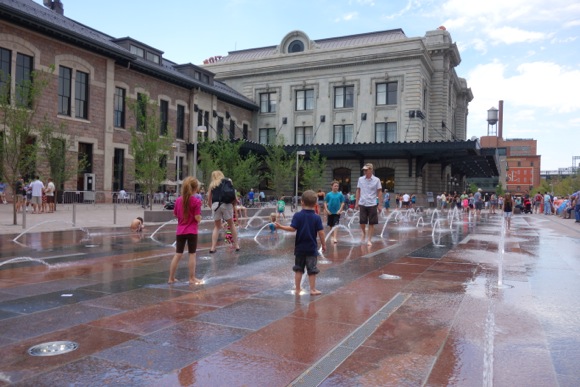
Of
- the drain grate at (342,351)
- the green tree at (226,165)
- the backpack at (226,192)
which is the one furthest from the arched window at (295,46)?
the drain grate at (342,351)

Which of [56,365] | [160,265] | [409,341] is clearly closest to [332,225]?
[160,265]

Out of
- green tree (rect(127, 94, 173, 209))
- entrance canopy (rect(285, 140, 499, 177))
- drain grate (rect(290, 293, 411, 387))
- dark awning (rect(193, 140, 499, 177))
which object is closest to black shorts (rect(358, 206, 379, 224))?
drain grate (rect(290, 293, 411, 387))

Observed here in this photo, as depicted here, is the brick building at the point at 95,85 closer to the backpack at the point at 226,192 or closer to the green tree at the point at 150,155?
the green tree at the point at 150,155

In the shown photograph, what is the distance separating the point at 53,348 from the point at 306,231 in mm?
3239

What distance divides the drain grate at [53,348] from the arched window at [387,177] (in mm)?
44747

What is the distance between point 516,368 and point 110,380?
317cm

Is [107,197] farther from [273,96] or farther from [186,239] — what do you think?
[273,96]

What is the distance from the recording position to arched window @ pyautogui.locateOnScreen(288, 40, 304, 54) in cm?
5428

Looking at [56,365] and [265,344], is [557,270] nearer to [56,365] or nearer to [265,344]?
[265,344]

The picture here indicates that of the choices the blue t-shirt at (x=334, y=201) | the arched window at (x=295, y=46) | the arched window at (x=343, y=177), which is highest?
the arched window at (x=295, y=46)

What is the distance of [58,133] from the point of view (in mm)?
28531

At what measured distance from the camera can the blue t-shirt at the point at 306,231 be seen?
620 centimetres

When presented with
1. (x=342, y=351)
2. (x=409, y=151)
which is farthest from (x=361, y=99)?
(x=342, y=351)

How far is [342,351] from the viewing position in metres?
4.11
